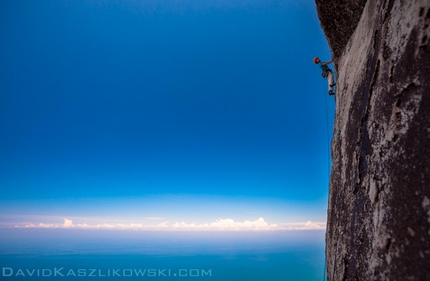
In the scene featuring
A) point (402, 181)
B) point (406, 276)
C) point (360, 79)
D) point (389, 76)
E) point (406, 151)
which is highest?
point (360, 79)

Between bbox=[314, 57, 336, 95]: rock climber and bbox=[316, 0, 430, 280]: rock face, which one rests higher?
bbox=[314, 57, 336, 95]: rock climber

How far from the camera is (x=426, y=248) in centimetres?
195

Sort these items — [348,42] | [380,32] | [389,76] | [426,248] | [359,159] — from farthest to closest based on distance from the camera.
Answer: [348,42] < [359,159] < [380,32] < [389,76] < [426,248]

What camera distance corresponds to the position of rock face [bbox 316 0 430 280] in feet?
6.93

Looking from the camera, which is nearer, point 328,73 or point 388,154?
point 388,154

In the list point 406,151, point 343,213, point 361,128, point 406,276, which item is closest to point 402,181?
point 406,151

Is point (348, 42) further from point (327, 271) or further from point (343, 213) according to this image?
point (327, 271)

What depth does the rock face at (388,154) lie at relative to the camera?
6.93 feet

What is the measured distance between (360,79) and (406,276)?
325 centimetres

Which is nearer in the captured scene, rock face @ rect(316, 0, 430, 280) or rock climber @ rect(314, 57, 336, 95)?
rock face @ rect(316, 0, 430, 280)

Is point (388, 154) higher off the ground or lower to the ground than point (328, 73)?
lower

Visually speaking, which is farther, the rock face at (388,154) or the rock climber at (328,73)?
the rock climber at (328,73)

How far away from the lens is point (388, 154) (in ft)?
8.76

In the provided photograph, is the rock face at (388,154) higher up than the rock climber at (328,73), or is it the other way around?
the rock climber at (328,73)
